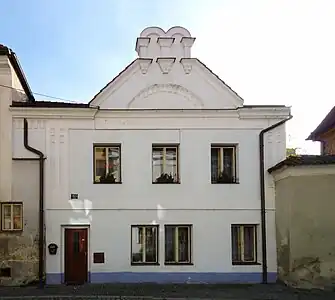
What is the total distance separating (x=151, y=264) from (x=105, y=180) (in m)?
3.47

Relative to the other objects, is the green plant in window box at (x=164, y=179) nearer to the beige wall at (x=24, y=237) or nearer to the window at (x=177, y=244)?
the window at (x=177, y=244)

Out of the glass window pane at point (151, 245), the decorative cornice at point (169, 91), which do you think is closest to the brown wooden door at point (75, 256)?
the glass window pane at point (151, 245)

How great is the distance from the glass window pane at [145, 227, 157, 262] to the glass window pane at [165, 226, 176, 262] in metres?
Answer: 0.40

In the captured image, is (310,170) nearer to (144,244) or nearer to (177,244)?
(177,244)

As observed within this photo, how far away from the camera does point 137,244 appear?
21172mm

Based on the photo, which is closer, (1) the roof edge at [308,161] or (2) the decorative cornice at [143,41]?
(1) the roof edge at [308,161]

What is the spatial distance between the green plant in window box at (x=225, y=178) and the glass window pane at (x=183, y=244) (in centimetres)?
217

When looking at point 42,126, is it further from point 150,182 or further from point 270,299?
point 270,299

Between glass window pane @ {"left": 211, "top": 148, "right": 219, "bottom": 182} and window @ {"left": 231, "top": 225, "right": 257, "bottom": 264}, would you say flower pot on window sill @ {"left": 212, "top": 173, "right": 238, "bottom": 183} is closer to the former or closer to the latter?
glass window pane @ {"left": 211, "top": 148, "right": 219, "bottom": 182}

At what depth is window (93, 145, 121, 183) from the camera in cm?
2128

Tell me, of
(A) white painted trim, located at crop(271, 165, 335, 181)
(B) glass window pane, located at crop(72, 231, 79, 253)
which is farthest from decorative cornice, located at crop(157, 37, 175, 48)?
(B) glass window pane, located at crop(72, 231, 79, 253)

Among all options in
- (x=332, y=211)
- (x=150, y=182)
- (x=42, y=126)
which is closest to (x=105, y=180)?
(x=150, y=182)

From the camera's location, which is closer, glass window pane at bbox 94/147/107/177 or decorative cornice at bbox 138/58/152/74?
glass window pane at bbox 94/147/107/177

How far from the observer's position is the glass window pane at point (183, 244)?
21.3 m
